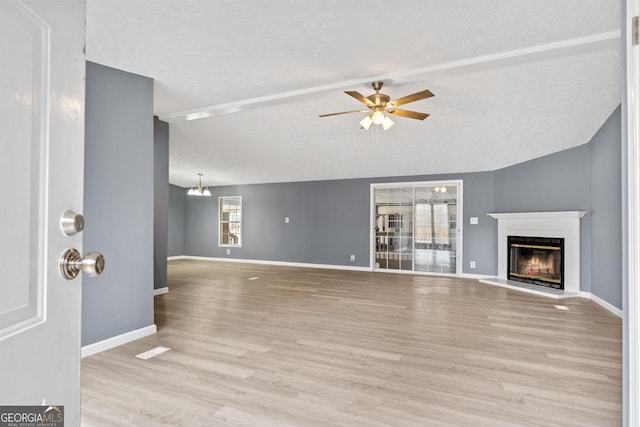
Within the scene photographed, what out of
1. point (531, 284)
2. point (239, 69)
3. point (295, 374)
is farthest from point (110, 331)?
point (531, 284)

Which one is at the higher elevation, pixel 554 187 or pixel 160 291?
pixel 554 187

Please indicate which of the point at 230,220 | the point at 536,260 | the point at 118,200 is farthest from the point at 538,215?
the point at 230,220

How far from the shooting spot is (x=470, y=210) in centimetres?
701

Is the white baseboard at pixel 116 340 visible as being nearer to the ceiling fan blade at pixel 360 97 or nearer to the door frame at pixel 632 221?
the ceiling fan blade at pixel 360 97

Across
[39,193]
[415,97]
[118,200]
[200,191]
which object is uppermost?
[415,97]

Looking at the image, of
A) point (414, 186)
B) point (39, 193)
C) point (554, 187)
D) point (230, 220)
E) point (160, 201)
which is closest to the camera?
point (39, 193)

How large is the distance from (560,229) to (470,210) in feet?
5.61

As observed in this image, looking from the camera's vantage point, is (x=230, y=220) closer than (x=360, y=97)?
No

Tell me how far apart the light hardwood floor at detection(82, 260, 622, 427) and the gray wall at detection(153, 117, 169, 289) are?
751 millimetres

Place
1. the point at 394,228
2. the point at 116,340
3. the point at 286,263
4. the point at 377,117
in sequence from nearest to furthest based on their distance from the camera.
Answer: the point at 116,340 < the point at 377,117 < the point at 394,228 < the point at 286,263

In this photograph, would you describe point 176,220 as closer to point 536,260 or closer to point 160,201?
point 160,201

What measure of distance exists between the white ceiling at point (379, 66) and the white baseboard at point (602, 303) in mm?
2287

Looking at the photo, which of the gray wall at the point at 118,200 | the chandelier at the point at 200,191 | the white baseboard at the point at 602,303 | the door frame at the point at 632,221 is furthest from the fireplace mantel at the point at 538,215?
the chandelier at the point at 200,191

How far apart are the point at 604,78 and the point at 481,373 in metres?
3.38
